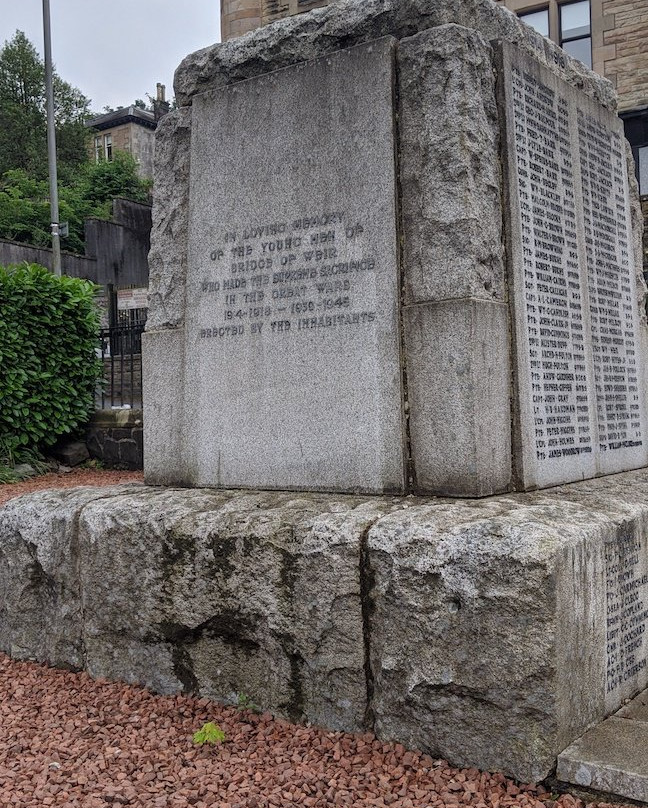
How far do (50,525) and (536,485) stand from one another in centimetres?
203

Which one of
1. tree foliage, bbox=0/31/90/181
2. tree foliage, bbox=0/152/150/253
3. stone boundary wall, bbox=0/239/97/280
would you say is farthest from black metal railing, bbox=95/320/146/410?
tree foliage, bbox=0/31/90/181

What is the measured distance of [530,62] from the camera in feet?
12.2

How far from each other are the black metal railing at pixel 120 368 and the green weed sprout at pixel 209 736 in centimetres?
932

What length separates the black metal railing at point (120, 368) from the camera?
1245 centimetres

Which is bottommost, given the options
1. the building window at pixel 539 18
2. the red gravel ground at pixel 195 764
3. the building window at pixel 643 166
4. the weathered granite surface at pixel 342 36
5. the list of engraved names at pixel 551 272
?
the red gravel ground at pixel 195 764

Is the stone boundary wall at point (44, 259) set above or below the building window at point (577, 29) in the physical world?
below

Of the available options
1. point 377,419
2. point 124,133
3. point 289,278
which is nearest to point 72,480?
point 289,278

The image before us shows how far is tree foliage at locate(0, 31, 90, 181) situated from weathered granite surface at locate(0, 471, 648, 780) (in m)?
38.4

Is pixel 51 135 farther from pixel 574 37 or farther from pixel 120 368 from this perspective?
pixel 574 37

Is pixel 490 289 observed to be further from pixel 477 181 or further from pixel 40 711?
pixel 40 711

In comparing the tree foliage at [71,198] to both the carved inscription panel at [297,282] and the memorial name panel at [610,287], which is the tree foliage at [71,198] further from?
the memorial name panel at [610,287]

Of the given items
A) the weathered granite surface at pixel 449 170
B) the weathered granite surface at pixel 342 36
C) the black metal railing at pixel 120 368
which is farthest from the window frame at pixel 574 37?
the weathered granite surface at pixel 449 170

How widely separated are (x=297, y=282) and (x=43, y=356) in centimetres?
831

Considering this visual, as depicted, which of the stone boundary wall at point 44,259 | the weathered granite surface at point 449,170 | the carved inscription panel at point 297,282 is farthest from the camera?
the stone boundary wall at point 44,259
